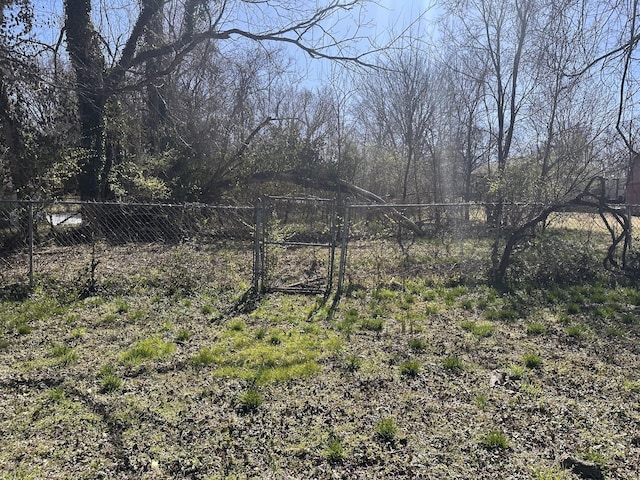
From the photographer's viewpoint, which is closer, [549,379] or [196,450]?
[196,450]

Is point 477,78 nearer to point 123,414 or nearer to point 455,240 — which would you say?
point 455,240

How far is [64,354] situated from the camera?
403 cm

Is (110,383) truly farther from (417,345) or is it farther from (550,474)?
(550,474)

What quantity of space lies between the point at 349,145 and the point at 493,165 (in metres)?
6.67

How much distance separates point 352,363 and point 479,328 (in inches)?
78.5

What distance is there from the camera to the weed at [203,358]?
3.94m

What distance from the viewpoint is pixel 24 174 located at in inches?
324

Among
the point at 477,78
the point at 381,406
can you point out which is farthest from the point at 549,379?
the point at 477,78

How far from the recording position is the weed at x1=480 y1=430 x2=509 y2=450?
9.12 feet

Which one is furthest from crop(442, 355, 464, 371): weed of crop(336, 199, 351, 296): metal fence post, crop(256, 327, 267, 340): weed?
crop(336, 199, 351, 296): metal fence post

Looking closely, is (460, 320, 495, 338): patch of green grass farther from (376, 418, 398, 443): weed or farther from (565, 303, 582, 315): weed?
(376, 418, 398, 443): weed

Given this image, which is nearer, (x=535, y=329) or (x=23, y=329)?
(x=23, y=329)

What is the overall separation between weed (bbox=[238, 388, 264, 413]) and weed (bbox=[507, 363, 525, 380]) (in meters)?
2.37

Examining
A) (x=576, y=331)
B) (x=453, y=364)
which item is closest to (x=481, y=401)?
(x=453, y=364)
